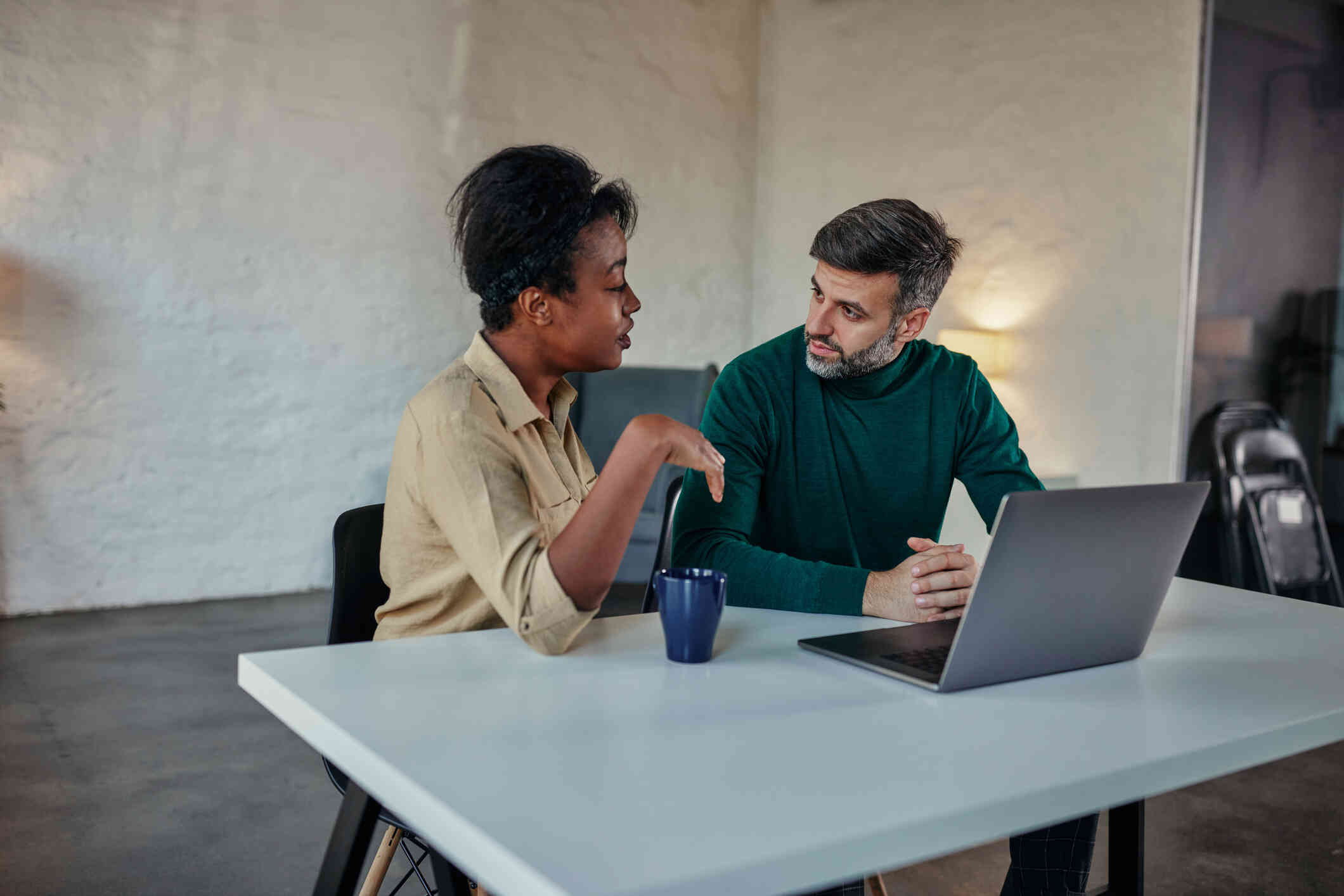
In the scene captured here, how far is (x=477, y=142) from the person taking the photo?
207 inches

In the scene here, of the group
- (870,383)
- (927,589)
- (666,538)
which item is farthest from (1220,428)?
(927,589)

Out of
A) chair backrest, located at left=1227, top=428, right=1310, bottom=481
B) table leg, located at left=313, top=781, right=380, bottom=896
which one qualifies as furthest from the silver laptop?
chair backrest, located at left=1227, top=428, right=1310, bottom=481

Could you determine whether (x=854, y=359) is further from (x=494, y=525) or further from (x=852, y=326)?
(x=494, y=525)

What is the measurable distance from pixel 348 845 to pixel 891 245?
123 centimetres

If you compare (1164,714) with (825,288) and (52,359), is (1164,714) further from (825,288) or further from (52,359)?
(52,359)

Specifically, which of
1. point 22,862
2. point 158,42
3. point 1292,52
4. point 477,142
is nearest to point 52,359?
point 158,42

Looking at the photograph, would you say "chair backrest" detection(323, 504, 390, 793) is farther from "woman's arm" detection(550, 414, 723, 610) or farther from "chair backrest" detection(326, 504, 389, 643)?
"woman's arm" detection(550, 414, 723, 610)

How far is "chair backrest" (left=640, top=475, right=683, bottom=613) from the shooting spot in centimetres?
167

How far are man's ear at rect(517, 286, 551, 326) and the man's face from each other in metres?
0.52

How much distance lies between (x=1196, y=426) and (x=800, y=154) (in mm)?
2672

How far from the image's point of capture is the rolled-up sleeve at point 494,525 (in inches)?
43.8

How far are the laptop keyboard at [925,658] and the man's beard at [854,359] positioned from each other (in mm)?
672

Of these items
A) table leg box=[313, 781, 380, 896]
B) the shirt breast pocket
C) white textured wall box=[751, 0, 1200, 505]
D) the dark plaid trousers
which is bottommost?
the dark plaid trousers

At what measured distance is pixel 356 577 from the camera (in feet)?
4.91
